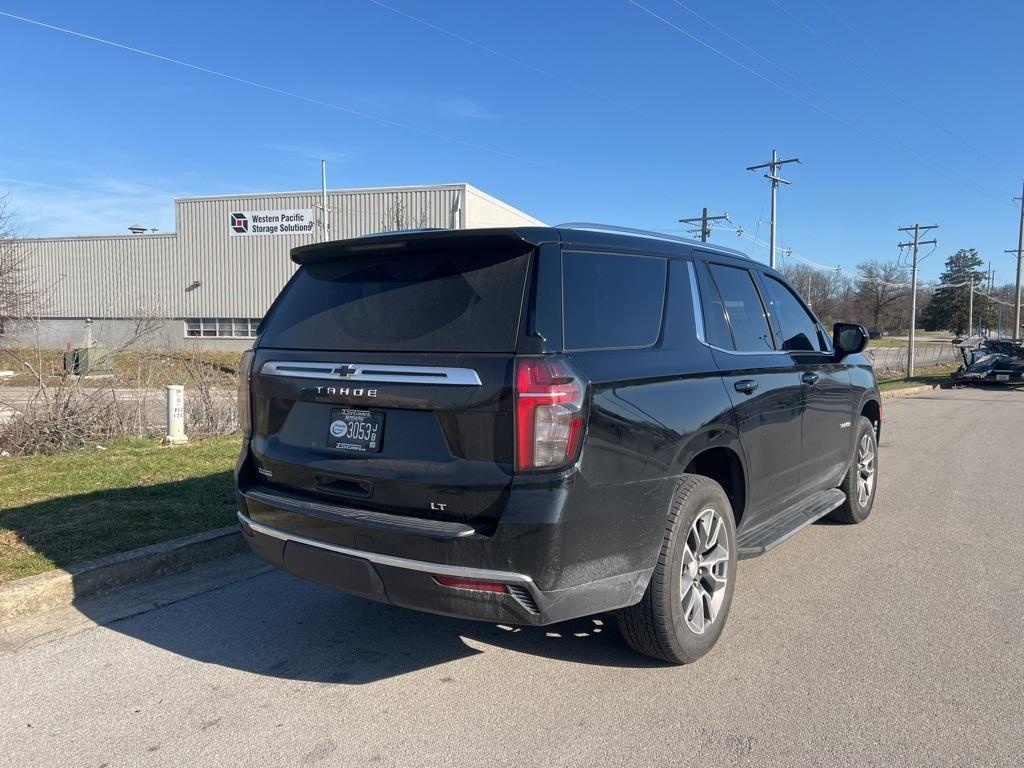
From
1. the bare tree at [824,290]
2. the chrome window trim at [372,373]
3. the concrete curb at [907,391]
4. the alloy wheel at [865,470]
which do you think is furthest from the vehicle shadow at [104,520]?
the bare tree at [824,290]

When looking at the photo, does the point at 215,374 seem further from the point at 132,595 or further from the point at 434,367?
the point at 434,367

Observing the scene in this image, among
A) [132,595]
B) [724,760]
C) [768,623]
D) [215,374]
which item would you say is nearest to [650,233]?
[768,623]

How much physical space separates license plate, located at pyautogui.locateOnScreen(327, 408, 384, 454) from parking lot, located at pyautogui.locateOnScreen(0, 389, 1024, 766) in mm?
1122

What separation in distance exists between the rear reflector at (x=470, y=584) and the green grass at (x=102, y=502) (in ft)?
9.67

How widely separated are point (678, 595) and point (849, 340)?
3.19 m

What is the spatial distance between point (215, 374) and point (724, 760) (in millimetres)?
11078

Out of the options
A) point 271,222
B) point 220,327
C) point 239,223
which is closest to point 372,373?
point 271,222

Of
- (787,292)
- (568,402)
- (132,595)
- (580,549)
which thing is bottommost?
(132,595)

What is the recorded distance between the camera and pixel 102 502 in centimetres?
618

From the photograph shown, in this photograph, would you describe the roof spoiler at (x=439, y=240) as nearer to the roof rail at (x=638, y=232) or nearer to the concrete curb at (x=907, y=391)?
the roof rail at (x=638, y=232)

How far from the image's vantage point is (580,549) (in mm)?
3031

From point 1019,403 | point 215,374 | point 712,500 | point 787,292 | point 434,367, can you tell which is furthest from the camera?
point 1019,403

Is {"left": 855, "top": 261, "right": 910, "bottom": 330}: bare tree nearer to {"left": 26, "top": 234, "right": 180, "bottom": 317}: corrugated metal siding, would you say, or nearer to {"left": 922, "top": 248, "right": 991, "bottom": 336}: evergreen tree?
{"left": 922, "top": 248, "right": 991, "bottom": 336}: evergreen tree

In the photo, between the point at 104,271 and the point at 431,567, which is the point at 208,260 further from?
the point at 431,567
